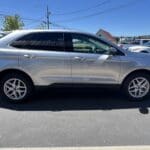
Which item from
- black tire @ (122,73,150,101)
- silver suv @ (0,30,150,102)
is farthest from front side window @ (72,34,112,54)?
black tire @ (122,73,150,101)

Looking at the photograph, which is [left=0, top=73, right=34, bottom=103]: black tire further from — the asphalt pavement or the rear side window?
the rear side window

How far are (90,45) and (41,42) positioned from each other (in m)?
1.08

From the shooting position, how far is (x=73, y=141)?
4270mm

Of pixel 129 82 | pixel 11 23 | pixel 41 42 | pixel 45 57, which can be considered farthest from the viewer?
pixel 11 23

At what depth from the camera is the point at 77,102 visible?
648 centimetres

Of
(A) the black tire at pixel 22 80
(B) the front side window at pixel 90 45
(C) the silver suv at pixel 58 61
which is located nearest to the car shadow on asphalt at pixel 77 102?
(A) the black tire at pixel 22 80

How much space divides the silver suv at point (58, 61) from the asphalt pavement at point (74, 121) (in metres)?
0.43

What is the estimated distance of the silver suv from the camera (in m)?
6.14

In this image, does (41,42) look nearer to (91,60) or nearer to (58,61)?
(58,61)

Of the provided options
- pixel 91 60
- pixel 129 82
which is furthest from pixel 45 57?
pixel 129 82

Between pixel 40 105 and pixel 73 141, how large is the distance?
212 centimetres

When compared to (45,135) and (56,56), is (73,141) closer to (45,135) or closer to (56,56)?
(45,135)

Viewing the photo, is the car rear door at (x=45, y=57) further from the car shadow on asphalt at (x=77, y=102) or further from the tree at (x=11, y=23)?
the tree at (x=11, y=23)

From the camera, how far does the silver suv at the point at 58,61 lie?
6145mm
